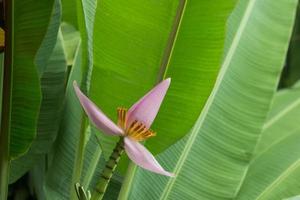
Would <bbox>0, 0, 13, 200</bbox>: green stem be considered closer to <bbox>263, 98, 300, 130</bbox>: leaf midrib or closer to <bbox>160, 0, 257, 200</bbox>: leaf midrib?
<bbox>160, 0, 257, 200</bbox>: leaf midrib

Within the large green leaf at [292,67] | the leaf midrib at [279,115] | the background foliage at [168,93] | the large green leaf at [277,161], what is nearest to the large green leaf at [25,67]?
the background foliage at [168,93]

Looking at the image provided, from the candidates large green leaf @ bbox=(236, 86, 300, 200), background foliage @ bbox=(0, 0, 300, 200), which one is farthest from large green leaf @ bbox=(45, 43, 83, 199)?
large green leaf @ bbox=(236, 86, 300, 200)

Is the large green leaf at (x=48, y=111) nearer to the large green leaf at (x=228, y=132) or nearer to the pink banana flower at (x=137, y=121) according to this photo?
the large green leaf at (x=228, y=132)

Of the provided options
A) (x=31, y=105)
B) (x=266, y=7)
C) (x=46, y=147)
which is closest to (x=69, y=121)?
(x=46, y=147)

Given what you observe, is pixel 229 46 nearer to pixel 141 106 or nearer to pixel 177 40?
pixel 177 40

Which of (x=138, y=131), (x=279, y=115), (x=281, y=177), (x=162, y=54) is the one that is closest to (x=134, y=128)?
(x=138, y=131)

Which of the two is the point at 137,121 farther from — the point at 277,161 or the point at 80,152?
the point at 277,161

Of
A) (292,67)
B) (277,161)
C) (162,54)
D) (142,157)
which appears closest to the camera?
(142,157)

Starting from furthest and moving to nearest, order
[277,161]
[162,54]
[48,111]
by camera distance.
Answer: [277,161] < [48,111] < [162,54]
